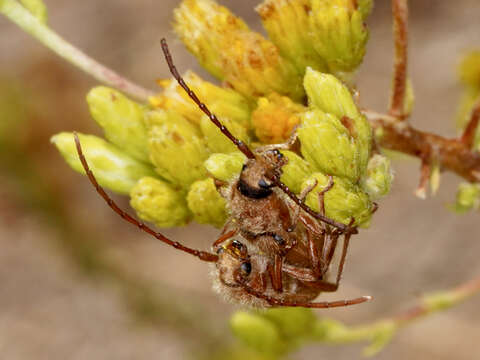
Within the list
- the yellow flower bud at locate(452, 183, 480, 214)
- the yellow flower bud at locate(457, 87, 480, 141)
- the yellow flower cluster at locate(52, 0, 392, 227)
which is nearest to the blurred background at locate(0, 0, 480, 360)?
the yellow flower bud at locate(457, 87, 480, 141)

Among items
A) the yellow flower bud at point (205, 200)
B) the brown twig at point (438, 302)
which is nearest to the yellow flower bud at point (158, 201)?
the yellow flower bud at point (205, 200)

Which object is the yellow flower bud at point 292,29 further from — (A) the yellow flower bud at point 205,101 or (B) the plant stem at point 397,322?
(B) the plant stem at point 397,322

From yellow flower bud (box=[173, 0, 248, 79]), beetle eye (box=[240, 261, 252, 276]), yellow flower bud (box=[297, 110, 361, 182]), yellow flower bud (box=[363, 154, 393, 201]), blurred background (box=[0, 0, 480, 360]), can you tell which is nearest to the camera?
yellow flower bud (box=[297, 110, 361, 182])

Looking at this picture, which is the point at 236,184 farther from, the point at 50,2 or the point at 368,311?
the point at 50,2

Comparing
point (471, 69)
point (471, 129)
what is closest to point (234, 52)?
point (471, 129)

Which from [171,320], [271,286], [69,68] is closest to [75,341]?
[171,320]

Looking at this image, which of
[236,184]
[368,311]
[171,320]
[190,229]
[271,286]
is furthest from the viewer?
[190,229]

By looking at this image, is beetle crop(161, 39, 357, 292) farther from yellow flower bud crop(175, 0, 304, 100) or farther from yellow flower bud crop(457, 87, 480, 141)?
yellow flower bud crop(457, 87, 480, 141)
